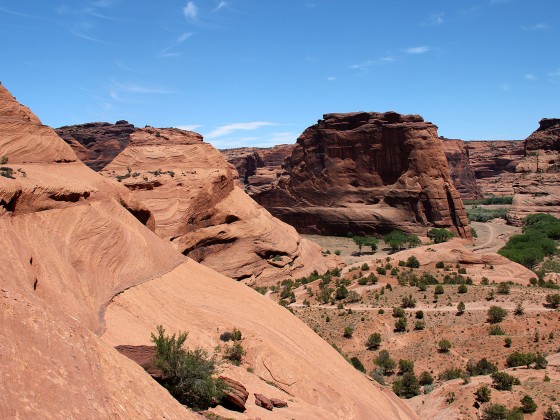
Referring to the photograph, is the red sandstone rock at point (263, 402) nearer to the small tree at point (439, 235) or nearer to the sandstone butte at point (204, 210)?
the sandstone butte at point (204, 210)

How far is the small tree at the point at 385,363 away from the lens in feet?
88.6

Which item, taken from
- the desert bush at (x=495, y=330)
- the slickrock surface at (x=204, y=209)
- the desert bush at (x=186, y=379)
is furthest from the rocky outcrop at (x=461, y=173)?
the desert bush at (x=186, y=379)

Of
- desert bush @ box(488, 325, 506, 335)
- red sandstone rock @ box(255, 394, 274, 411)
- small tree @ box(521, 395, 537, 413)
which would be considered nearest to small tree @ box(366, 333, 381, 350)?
desert bush @ box(488, 325, 506, 335)

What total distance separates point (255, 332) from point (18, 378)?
974 cm

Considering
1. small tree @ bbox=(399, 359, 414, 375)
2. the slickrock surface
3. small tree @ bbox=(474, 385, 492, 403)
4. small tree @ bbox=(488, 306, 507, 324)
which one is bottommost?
small tree @ bbox=(399, 359, 414, 375)

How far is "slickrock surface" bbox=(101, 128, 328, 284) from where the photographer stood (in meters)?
38.0

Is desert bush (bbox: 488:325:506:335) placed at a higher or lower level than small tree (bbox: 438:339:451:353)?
higher

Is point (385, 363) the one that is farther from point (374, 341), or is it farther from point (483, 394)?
point (483, 394)

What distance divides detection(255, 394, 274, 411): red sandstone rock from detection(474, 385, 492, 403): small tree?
12.9m

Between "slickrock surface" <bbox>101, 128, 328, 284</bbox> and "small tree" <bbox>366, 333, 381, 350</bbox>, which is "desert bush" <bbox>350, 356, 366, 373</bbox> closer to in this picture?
"small tree" <bbox>366, 333, 381, 350</bbox>

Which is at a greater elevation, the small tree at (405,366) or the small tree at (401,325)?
the small tree at (401,325)

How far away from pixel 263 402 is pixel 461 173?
125169 millimetres

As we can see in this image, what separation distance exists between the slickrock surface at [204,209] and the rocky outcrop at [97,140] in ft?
154

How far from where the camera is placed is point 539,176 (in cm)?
9069
